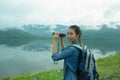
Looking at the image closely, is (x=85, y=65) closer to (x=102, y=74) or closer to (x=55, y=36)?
(x=55, y=36)

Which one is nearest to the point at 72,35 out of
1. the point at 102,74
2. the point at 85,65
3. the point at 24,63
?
the point at 85,65

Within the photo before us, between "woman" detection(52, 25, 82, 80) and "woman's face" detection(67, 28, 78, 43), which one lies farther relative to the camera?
"woman's face" detection(67, 28, 78, 43)

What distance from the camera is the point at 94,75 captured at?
6.65 meters

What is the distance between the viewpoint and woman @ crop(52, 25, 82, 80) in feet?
20.5

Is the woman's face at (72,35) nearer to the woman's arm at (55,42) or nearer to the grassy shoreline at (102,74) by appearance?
the woman's arm at (55,42)

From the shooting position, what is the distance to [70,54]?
20.6ft

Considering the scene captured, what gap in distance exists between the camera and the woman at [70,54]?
20.5ft

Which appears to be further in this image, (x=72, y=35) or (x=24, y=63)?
(x=24, y=63)

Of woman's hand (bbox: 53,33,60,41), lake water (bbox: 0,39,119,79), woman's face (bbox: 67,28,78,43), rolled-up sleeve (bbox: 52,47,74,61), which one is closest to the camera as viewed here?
rolled-up sleeve (bbox: 52,47,74,61)

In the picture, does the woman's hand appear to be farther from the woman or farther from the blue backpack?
the blue backpack

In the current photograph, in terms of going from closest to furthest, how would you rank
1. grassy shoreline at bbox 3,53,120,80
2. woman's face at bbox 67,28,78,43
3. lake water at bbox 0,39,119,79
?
woman's face at bbox 67,28,78,43, grassy shoreline at bbox 3,53,120,80, lake water at bbox 0,39,119,79

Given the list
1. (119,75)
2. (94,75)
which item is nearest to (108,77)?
(119,75)

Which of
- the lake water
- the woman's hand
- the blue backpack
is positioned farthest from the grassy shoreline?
the lake water

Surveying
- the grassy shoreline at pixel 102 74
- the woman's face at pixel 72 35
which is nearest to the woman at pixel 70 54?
the woman's face at pixel 72 35
